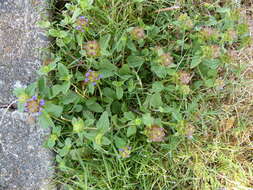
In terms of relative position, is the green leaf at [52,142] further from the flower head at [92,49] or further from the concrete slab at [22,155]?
the flower head at [92,49]

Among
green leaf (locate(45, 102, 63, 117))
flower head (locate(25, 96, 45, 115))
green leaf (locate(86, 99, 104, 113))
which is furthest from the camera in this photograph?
green leaf (locate(86, 99, 104, 113))

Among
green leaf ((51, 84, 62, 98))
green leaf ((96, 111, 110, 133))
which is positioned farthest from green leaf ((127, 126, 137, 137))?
green leaf ((51, 84, 62, 98))

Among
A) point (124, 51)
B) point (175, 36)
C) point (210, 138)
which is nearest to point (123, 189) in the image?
point (210, 138)

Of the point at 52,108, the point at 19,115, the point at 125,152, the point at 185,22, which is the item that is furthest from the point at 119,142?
the point at 185,22

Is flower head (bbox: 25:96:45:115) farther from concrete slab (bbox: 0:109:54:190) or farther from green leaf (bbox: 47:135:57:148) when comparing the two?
concrete slab (bbox: 0:109:54:190)

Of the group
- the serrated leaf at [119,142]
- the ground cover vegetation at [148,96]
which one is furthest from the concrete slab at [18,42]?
the serrated leaf at [119,142]

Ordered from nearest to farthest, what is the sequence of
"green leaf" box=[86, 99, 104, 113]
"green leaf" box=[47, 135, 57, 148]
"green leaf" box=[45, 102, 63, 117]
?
"green leaf" box=[45, 102, 63, 117] < "green leaf" box=[47, 135, 57, 148] < "green leaf" box=[86, 99, 104, 113]
